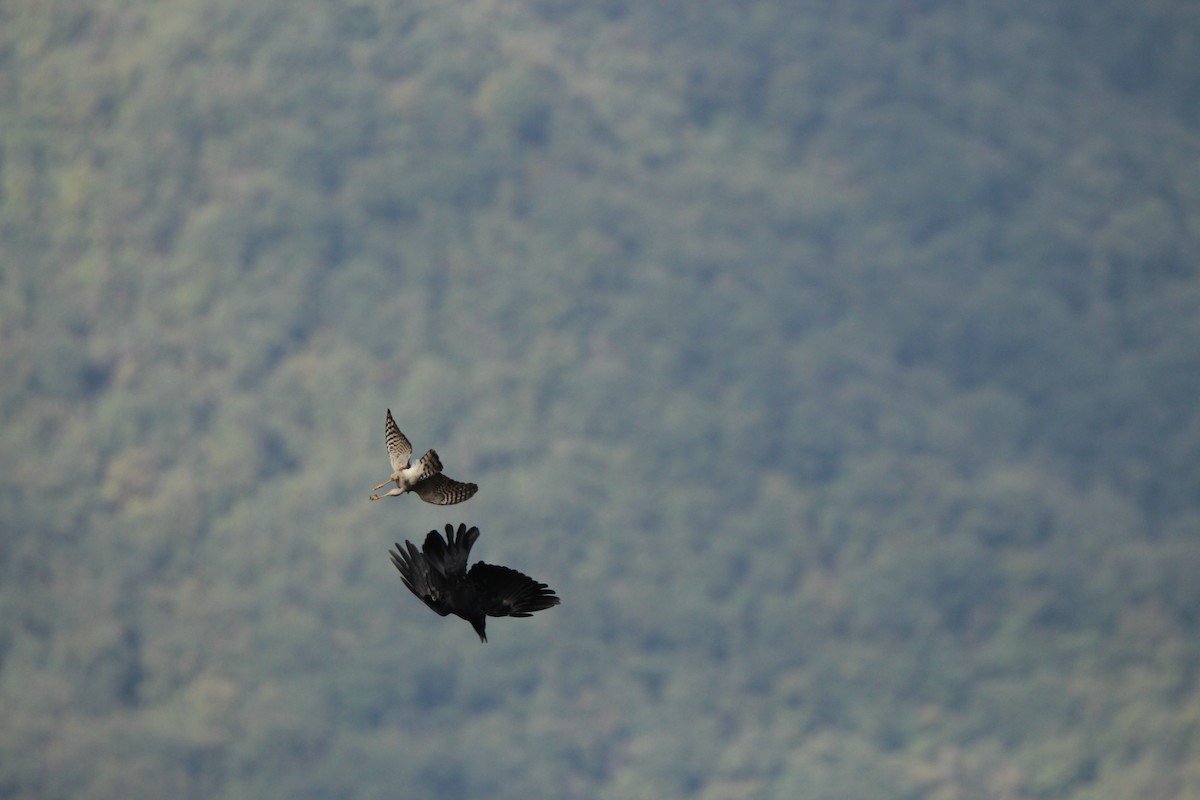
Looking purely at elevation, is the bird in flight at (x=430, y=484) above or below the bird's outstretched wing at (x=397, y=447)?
below

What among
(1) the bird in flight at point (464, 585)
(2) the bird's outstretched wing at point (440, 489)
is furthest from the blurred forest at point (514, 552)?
(2) the bird's outstretched wing at point (440, 489)

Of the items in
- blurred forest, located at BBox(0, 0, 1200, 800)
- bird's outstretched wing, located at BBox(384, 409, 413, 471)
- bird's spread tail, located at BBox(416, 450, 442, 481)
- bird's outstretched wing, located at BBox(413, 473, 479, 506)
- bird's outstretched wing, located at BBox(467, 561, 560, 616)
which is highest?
blurred forest, located at BBox(0, 0, 1200, 800)

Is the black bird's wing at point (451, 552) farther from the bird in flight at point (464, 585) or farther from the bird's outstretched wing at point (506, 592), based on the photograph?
the bird's outstretched wing at point (506, 592)

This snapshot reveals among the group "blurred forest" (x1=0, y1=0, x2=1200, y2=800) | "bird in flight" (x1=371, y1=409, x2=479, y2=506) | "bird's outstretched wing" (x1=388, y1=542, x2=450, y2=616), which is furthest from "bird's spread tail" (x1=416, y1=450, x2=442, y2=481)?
"blurred forest" (x1=0, y1=0, x2=1200, y2=800)

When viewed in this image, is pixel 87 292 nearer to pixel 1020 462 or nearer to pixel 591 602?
pixel 591 602

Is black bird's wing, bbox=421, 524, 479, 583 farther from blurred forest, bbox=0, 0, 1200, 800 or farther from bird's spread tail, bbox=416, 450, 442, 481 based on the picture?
blurred forest, bbox=0, 0, 1200, 800

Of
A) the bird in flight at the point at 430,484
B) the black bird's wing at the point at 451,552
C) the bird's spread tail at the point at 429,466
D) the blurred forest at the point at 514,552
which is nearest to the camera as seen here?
the bird in flight at the point at 430,484

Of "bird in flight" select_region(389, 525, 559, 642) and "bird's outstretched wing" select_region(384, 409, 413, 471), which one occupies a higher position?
"bird's outstretched wing" select_region(384, 409, 413, 471)

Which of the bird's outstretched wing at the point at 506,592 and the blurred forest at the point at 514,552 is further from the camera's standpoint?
the blurred forest at the point at 514,552

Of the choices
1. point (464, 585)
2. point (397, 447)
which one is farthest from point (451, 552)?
point (397, 447)
